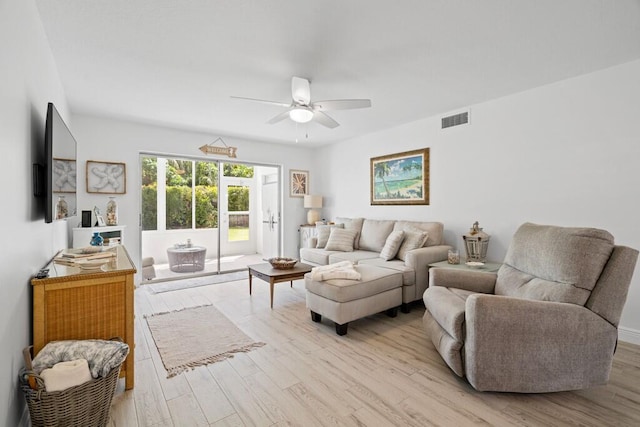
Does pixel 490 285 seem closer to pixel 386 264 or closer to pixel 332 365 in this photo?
pixel 386 264

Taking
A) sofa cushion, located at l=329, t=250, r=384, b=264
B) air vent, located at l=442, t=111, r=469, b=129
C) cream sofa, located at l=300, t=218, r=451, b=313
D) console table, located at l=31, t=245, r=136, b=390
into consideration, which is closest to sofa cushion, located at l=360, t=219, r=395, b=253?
cream sofa, located at l=300, t=218, r=451, b=313

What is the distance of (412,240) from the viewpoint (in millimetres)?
3885

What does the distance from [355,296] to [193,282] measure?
9.84 feet

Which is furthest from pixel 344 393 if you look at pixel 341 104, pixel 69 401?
pixel 341 104

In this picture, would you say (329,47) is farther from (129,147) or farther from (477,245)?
(129,147)

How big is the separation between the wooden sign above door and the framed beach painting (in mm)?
2439

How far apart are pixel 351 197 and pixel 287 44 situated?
11.6ft

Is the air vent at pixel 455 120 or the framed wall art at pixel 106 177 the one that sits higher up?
the air vent at pixel 455 120

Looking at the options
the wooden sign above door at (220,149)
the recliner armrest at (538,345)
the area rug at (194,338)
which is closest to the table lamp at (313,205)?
the wooden sign above door at (220,149)

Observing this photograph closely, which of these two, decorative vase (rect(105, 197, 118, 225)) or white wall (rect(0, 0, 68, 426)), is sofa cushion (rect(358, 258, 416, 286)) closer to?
white wall (rect(0, 0, 68, 426))

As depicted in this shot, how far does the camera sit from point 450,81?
10.1 feet

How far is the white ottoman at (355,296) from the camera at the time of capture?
279 centimetres

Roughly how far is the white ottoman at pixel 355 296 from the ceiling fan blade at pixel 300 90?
173cm

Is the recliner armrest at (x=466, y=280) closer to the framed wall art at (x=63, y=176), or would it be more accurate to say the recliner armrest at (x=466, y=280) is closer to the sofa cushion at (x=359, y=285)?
the sofa cushion at (x=359, y=285)
